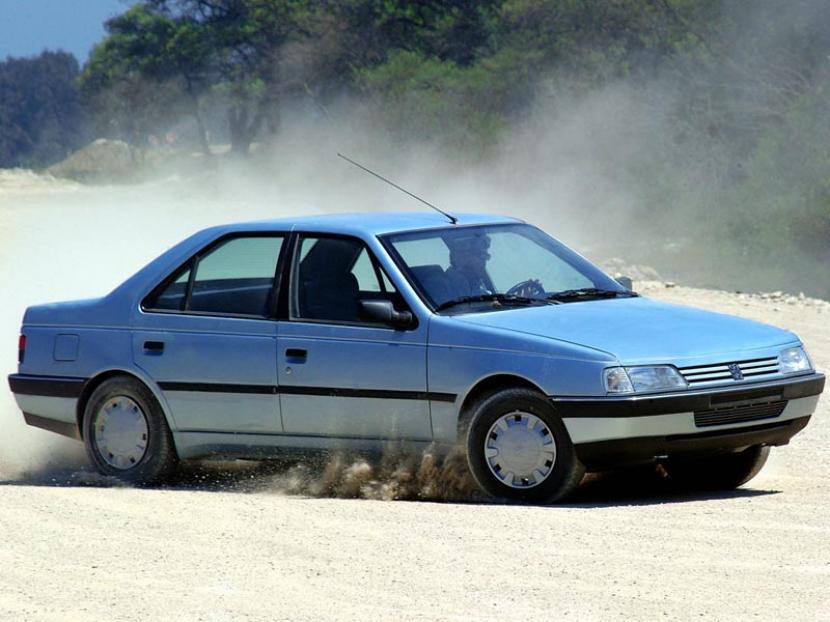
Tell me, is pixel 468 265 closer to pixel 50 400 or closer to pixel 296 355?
pixel 296 355

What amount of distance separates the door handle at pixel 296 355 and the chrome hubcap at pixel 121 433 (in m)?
1.03

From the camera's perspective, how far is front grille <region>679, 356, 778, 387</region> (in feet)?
27.1

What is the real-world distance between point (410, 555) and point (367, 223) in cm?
273

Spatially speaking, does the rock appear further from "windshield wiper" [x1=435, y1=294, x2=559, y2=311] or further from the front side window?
"windshield wiper" [x1=435, y1=294, x2=559, y2=311]

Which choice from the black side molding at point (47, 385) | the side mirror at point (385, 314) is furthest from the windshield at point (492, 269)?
the black side molding at point (47, 385)

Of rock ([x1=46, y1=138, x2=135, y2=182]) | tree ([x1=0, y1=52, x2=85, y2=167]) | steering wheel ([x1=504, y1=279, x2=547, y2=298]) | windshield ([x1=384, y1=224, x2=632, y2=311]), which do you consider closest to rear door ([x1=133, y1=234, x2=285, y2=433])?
windshield ([x1=384, y1=224, x2=632, y2=311])

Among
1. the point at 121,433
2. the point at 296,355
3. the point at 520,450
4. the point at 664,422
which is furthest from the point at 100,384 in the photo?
the point at 664,422

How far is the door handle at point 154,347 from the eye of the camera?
9.59 m

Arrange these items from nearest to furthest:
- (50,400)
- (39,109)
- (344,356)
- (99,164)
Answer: (344,356)
(50,400)
(99,164)
(39,109)

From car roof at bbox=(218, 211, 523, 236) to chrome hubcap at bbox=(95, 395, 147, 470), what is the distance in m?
1.10

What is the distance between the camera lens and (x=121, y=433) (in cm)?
977

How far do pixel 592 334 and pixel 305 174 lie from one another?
1653 inches

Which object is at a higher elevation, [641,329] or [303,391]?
[641,329]

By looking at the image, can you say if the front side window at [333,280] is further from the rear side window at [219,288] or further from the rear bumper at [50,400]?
the rear bumper at [50,400]
